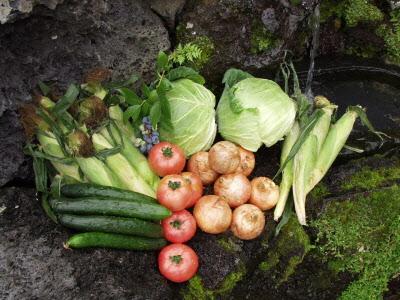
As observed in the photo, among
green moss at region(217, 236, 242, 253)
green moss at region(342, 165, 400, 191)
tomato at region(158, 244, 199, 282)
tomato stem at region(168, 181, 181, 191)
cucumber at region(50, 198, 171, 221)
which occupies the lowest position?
green moss at region(217, 236, 242, 253)

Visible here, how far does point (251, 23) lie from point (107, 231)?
284 centimetres

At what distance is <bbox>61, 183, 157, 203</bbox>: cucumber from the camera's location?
4633 millimetres

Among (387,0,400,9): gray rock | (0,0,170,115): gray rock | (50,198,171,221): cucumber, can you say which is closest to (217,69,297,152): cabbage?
(0,0,170,115): gray rock

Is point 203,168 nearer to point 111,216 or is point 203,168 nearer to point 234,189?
point 234,189

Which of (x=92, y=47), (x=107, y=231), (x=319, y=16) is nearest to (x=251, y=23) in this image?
(x=319, y=16)

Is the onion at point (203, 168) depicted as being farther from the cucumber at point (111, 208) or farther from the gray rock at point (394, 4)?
the gray rock at point (394, 4)

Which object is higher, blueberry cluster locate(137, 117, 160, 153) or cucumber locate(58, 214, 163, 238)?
blueberry cluster locate(137, 117, 160, 153)

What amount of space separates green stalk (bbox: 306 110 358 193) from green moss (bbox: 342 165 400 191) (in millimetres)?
287

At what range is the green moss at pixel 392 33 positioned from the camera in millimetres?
6750

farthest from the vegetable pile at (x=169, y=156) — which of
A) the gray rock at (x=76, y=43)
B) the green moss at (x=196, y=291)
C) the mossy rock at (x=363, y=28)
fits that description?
the mossy rock at (x=363, y=28)

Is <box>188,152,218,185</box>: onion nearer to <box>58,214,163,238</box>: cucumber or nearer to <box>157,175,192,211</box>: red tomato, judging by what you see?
<box>157,175,192,211</box>: red tomato

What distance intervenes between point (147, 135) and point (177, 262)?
4.22 feet

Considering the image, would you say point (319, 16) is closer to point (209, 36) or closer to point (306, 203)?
point (209, 36)

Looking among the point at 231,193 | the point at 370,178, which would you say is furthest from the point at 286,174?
the point at 370,178
